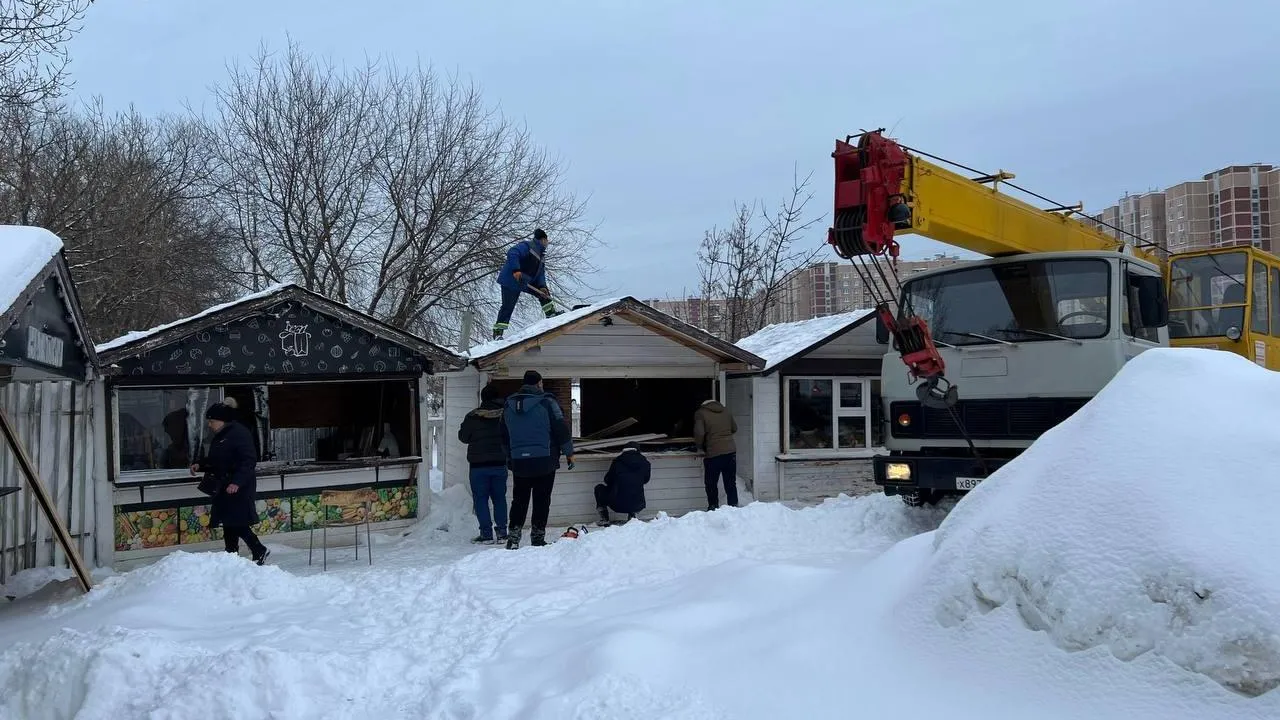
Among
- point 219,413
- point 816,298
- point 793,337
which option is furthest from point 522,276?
point 816,298

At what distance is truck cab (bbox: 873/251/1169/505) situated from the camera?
773 cm

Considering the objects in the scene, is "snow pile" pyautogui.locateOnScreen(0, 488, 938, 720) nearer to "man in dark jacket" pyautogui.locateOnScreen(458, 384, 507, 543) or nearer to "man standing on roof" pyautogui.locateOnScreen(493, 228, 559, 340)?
"man in dark jacket" pyautogui.locateOnScreen(458, 384, 507, 543)

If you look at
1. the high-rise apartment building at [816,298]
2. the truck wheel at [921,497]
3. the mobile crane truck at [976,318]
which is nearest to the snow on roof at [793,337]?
the truck wheel at [921,497]

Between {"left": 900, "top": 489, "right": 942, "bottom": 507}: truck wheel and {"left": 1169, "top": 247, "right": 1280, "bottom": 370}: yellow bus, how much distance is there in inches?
113

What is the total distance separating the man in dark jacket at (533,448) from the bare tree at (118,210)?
969 cm

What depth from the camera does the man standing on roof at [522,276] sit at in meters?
12.4

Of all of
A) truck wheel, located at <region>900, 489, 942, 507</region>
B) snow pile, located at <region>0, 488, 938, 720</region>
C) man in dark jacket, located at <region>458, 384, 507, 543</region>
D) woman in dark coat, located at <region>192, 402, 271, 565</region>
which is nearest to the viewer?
snow pile, located at <region>0, 488, 938, 720</region>

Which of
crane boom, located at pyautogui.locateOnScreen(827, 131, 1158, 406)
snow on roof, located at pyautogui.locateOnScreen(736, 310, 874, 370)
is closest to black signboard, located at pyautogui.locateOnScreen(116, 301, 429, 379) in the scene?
snow on roof, located at pyautogui.locateOnScreen(736, 310, 874, 370)

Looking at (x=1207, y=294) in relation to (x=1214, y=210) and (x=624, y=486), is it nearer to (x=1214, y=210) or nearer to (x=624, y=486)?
(x=624, y=486)

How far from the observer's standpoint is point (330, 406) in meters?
13.4

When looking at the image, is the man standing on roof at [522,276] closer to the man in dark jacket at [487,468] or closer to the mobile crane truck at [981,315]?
the man in dark jacket at [487,468]

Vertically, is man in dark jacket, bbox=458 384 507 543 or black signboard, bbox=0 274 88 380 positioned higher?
black signboard, bbox=0 274 88 380

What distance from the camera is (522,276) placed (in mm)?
12484

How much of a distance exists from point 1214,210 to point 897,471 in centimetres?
2947
